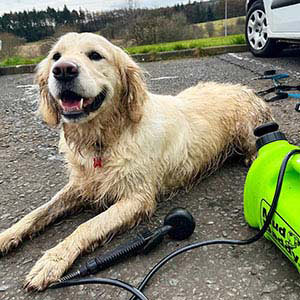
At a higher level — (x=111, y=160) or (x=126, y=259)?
(x=111, y=160)

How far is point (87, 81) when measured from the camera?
2.11 metres

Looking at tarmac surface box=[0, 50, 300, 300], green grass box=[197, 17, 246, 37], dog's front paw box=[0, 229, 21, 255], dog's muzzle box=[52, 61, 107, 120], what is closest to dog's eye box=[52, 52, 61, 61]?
dog's muzzle box=[52, 61, 107, 120]

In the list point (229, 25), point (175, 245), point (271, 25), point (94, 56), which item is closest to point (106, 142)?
point (94, 56)

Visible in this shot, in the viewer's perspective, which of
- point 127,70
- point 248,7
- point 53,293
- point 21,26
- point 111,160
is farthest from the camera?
point 21,26

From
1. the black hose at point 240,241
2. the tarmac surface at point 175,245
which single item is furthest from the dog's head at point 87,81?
the black hose at point 240,241

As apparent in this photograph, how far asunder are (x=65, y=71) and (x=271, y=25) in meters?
5.58

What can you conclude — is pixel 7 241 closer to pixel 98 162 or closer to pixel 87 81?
pixel 98 162

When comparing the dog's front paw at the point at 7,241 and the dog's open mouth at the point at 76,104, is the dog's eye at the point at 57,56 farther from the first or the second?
the dog's front paw at the point at 7,241

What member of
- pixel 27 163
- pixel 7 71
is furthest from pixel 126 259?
pixel 7 71

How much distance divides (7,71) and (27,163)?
802 cm

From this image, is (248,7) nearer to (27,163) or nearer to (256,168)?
(27,163)

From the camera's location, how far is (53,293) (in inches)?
66.9

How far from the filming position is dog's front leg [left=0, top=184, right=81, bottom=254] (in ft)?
6.67

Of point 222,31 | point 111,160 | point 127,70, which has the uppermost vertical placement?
point 127,70
